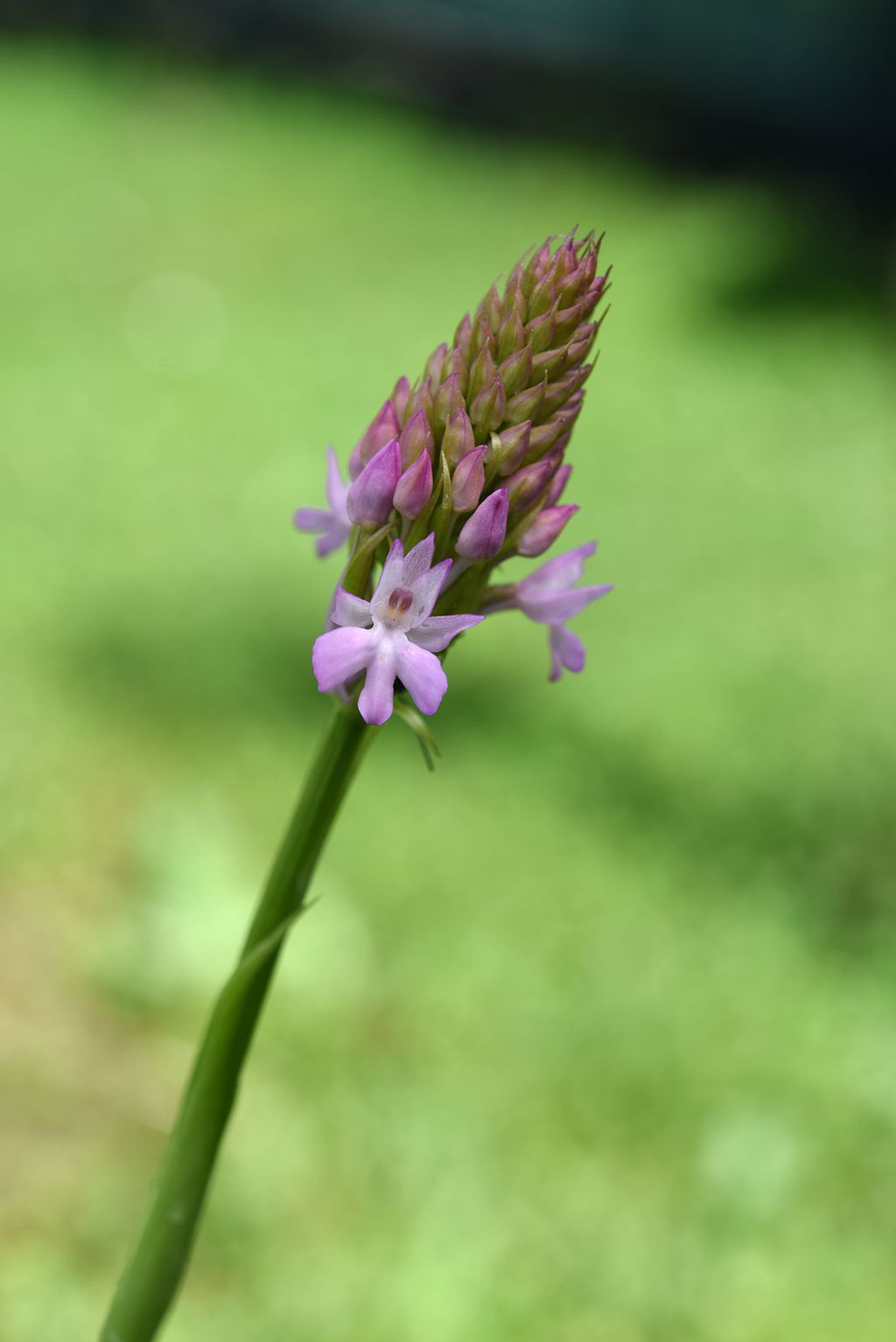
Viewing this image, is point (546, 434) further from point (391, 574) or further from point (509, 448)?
point (391, 574)

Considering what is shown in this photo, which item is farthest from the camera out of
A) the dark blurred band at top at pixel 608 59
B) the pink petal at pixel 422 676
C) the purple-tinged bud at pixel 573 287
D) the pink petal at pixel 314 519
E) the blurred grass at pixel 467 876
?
the dark blurred band at top at pixel 608 59

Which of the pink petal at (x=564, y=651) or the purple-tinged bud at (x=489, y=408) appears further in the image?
the pink petal at (x=564, y=651)

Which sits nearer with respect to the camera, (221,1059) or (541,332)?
(541,332)

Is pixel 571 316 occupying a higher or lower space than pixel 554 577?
higher

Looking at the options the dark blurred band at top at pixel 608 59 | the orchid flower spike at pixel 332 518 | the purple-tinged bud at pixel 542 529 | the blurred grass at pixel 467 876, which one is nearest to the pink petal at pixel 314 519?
the orchid flower spike at pixel 332 518

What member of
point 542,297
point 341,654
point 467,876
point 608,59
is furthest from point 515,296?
point 608,59

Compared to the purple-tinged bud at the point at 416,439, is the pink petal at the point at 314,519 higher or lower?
lower

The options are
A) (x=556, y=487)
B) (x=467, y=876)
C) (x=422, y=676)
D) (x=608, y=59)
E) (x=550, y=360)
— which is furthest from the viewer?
(x=608, y=59)

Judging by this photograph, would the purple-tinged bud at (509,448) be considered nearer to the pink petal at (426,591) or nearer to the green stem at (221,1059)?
the pink petal at (426,591)
